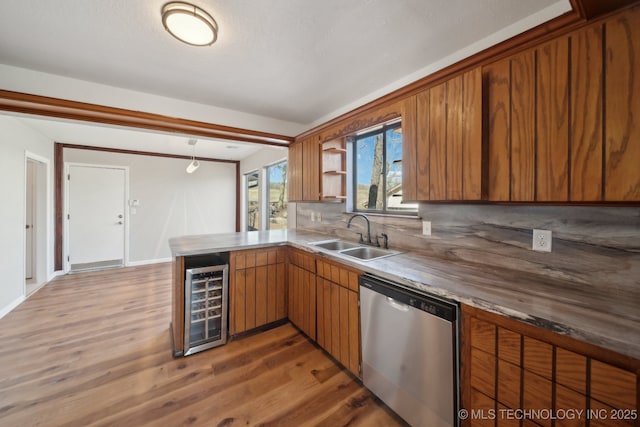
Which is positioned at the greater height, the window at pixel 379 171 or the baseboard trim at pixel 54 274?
the window at pixel 379 171

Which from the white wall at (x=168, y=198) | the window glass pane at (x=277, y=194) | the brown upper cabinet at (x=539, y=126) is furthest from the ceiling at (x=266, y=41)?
the white wall at (x=168, y=198)

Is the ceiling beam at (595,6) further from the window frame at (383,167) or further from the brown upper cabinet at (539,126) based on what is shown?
the window frame at (383,167)

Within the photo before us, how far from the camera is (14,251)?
2.92m

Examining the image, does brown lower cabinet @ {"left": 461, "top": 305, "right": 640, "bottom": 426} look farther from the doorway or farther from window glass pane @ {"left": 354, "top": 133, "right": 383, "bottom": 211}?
the doorway

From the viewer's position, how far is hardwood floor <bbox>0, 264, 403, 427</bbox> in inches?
→ 58.3

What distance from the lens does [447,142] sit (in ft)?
4.92

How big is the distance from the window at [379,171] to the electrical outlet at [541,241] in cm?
84

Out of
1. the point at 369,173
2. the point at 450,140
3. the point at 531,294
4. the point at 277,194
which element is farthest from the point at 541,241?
the point at 277,194

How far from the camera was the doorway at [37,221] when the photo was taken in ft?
12.1

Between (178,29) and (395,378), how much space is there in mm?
2400

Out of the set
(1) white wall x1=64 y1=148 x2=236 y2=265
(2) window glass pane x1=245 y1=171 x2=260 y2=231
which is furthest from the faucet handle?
(1) white wall x1=64 y1=148 x2=236 y2=265

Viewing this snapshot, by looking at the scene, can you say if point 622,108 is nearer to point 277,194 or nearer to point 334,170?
point 334,170

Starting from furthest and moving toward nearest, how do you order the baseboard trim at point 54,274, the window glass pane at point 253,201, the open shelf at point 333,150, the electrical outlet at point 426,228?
the window glass pane at point 253,201 → the baseboard trim at point 54,274 → the open shelf at point 333,150 → the electrical outlet at point 426,228

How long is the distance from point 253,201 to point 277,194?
1.18 m
